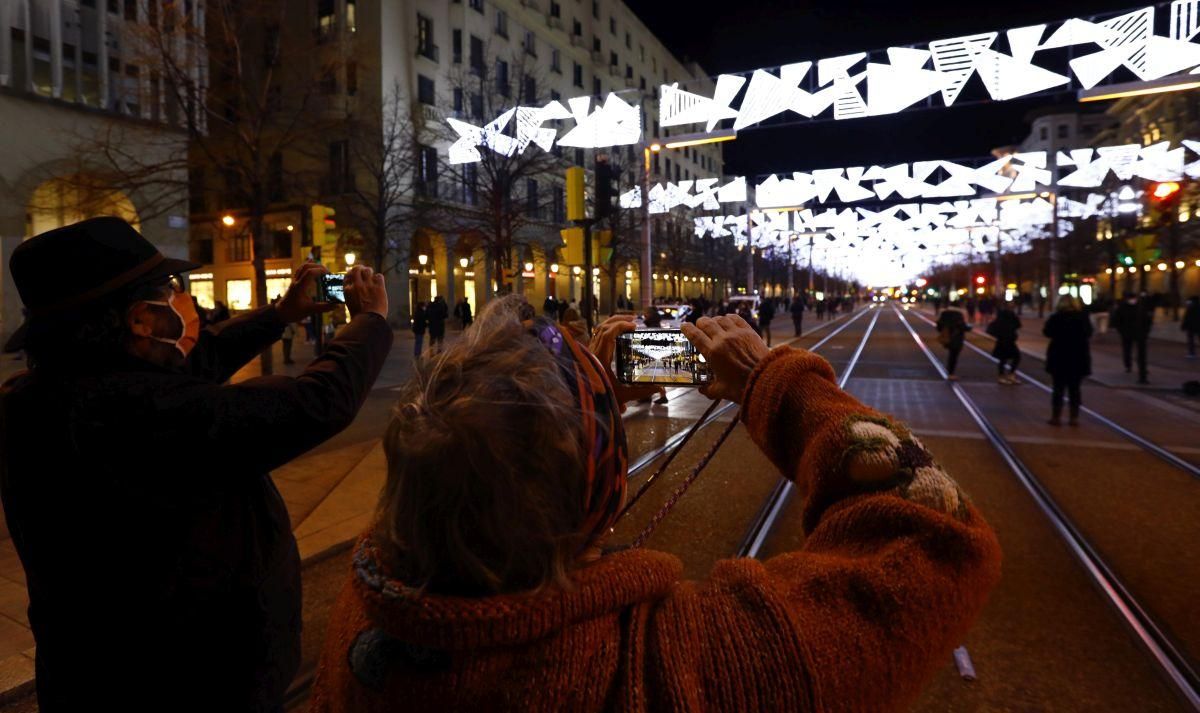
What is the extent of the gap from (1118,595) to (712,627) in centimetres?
447

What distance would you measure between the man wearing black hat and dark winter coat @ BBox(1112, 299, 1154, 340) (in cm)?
1623

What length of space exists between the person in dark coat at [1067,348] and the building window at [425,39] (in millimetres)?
31831

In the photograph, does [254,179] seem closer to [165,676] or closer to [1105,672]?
[165,676]

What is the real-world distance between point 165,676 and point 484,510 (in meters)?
1.14

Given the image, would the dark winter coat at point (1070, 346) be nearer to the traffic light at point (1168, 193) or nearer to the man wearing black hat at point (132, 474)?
the traffic light at point (1168, 193)

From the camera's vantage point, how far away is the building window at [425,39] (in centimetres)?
3294

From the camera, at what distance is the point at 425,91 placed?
33344 millimetres

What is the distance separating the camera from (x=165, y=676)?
1.45 metres

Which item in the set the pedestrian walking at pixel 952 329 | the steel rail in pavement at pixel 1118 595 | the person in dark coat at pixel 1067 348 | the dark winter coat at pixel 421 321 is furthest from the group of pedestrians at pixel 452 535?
the dark winter coat at pixel 421 321

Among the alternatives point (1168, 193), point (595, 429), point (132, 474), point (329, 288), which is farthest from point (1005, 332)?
point (132, 474)

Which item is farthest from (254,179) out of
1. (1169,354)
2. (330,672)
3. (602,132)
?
(1169,354)

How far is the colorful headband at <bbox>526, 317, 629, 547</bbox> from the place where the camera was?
0.93 m

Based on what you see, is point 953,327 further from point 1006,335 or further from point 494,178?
point 494,178

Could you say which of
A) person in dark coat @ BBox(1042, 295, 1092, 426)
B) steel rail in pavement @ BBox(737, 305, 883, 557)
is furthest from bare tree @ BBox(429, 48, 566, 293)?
person in dark coat @ BBox(1042, 295, 1092, 426)
